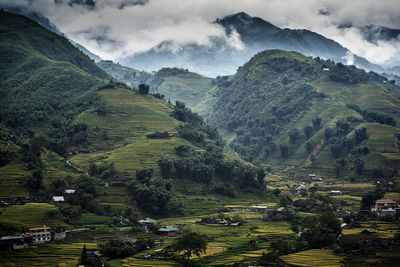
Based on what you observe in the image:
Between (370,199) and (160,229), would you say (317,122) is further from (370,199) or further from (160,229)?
(160,229)

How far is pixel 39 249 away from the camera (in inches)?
1854

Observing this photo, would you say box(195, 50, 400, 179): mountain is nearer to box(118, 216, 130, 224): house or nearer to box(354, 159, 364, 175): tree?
box(354, 159, 364, 175): tree

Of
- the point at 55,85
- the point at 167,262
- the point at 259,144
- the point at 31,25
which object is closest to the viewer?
the point at 167,262

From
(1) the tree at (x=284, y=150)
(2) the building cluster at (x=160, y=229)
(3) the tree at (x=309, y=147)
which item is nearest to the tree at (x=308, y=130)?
(3) the tree at (x=309, y=147)

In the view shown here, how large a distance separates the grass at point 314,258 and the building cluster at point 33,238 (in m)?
24.2

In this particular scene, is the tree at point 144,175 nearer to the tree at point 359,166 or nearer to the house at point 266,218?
the house at point 266,218

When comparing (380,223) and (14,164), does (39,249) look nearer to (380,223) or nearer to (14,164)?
(14,164)

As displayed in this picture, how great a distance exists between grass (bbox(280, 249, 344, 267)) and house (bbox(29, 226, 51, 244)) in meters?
24.9

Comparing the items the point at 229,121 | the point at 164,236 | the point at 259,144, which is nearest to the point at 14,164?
the point at 164,236

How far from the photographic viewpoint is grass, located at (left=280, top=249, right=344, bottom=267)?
44031 mm

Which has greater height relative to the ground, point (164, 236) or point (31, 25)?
point (31, 25)

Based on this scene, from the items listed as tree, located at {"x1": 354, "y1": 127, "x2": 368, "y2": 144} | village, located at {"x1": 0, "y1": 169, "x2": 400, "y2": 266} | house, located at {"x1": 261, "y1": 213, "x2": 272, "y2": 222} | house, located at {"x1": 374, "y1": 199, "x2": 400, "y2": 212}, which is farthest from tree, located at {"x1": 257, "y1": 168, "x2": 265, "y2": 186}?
tree, located at {"x1": 354, "y1": 127, "x2": 368, "y2": 144}

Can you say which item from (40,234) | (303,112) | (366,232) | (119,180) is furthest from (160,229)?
(303,112)

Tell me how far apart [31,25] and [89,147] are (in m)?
71.7
